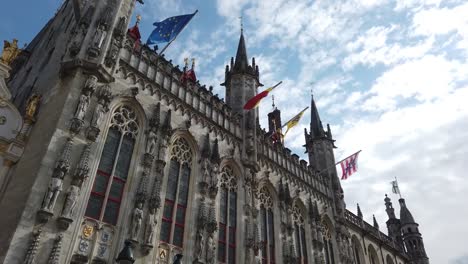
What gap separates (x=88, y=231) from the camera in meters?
15.4

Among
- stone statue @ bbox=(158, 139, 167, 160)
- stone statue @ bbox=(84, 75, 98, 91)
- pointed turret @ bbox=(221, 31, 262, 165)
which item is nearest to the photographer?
stone statue @ bbox=(84, 75, 98, 91)

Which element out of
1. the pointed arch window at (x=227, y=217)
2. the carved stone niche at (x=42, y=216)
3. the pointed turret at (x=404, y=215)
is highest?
the pointed turret at (x=404, y=215)

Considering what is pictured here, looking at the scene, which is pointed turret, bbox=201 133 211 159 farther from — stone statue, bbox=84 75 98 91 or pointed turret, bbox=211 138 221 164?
stone statue, bbox=84 75 98 91

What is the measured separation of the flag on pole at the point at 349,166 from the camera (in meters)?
32.0

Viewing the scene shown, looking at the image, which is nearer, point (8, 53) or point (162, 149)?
point (162, 149)

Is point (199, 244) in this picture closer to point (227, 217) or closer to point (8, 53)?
point (227, 217)

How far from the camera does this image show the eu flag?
22578 millimetres

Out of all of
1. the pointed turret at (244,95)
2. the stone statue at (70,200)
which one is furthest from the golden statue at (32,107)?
the pointed turret at (244,95)

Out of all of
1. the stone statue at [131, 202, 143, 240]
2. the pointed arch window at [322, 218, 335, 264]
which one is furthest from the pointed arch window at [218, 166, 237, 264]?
the pointed arch window at [322, 218, 335, 264]

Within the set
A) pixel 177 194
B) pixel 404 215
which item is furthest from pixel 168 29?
pixel 404 215

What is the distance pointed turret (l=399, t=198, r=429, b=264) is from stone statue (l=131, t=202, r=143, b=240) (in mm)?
46170

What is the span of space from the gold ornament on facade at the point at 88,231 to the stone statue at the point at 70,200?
3.67ft

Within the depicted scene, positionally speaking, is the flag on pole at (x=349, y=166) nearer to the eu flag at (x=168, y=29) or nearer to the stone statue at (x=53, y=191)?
the eu flag at (x=168, y=29)

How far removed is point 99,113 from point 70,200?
4.50 metres
